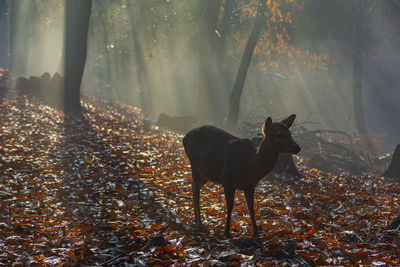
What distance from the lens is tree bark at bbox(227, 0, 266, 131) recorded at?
19.0m

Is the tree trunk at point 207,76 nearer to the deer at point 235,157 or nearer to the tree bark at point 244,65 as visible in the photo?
the tree bark at point 244,65

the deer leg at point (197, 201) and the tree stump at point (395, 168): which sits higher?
the tree stump at point (395, 168)

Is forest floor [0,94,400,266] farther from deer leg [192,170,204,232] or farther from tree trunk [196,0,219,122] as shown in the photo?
tree trunk [196,0,219,122]

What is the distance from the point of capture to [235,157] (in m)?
6.59

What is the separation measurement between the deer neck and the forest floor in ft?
4.05

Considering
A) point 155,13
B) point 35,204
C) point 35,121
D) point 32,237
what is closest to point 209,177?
point 32,237

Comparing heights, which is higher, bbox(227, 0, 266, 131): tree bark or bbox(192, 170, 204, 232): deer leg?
bbox(227, 0, 266, 131): tree bark

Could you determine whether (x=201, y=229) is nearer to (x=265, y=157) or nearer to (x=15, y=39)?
(x=265, y=157)

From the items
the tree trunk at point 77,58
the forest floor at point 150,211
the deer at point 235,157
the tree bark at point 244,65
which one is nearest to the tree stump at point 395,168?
the forest floor at point 150,211

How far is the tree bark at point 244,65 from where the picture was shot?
19.0 meters

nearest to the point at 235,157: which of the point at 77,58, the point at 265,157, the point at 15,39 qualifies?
the point at 265,157

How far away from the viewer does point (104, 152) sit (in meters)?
12.5

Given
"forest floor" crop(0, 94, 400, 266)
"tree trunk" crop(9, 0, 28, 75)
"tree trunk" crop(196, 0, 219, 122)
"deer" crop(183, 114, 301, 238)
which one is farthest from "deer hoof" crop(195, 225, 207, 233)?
"tree trunk" crop(9, 0, 28, 75)

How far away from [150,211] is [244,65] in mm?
13523
